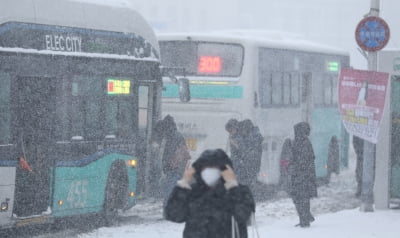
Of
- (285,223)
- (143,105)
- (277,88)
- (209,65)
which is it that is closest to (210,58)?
(209,65)

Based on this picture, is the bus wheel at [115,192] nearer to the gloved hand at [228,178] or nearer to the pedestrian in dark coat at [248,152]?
the pedestrian in dark coat at [248,152]

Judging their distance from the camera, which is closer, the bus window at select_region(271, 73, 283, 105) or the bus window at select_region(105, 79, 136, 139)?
the bus window at select_region(105, 79, 136, 139)

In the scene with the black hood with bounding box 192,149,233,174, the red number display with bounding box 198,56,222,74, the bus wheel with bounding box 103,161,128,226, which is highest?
the red number display with bounding box 198,56,222,74

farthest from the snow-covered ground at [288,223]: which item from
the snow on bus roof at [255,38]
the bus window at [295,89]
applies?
the snow on bus roof at [255,38]

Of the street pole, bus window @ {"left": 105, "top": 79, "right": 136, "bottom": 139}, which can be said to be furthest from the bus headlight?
the street pole

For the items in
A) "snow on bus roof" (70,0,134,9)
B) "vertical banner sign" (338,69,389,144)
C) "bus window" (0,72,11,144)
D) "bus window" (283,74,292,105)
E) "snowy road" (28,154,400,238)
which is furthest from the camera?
"bus window" (283,74,292,105)

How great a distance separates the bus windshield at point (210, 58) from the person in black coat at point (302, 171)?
5665 millimetres

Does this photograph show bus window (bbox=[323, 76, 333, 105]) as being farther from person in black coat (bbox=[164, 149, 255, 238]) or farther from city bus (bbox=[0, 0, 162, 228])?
person in black coat (bbox=[164, 149, 255, 238])

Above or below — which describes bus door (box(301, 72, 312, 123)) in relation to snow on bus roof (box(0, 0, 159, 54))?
below

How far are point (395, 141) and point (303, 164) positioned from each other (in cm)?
341

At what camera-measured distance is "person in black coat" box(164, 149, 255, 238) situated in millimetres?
7059

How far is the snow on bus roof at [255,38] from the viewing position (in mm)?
20078

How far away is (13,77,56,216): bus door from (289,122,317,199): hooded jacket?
336 cm

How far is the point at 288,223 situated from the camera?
614 inches
